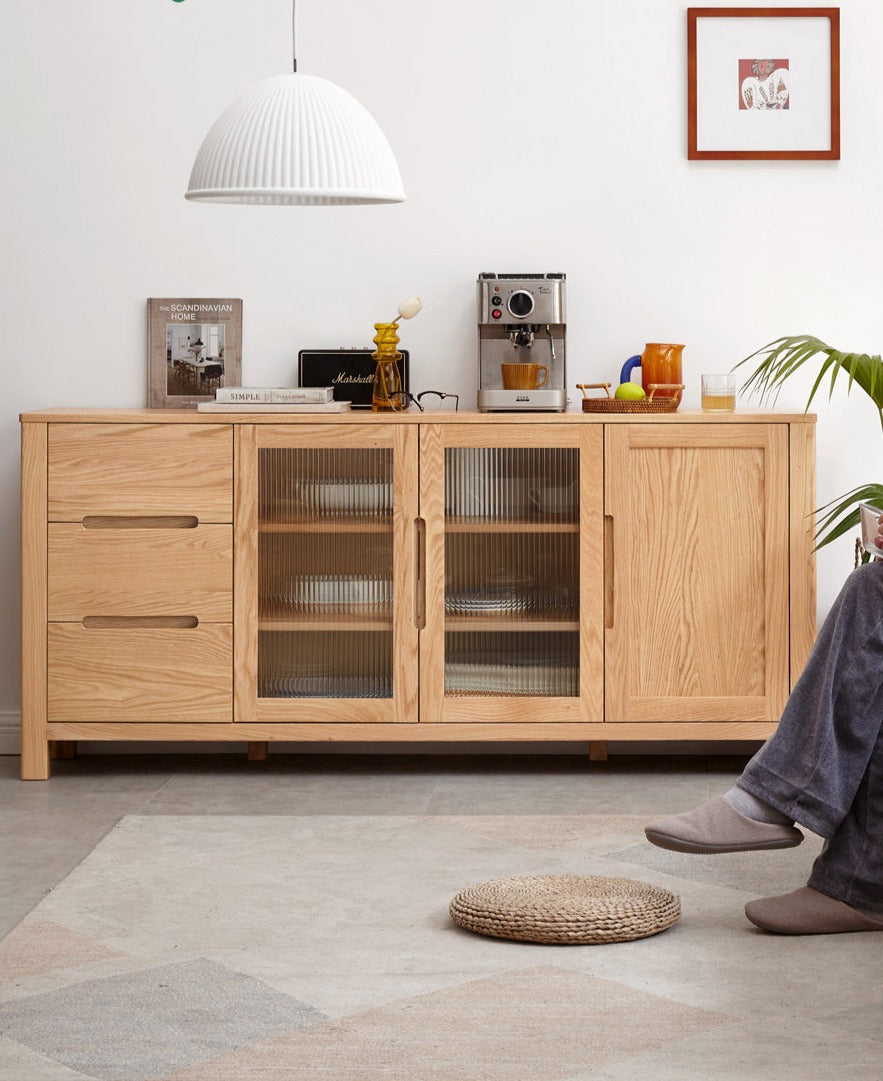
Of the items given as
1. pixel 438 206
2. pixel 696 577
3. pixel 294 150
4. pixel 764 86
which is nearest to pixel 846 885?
pixel 696 577

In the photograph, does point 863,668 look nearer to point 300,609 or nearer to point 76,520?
point 300,609

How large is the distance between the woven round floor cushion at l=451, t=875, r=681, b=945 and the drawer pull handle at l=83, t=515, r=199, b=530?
137 centimetres

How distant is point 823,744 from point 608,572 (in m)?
1.28

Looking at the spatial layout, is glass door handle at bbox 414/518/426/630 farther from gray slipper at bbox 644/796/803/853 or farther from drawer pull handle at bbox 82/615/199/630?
gray slipper at bbox 644/796/803/853

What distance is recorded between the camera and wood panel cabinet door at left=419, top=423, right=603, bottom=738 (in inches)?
138

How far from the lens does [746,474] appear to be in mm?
3508

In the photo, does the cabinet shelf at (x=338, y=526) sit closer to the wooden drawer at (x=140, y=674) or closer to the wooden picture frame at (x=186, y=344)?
the wooden drawer at (x=140, y=674)

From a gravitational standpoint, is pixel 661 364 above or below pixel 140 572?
above

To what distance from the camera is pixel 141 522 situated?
3.51 meters

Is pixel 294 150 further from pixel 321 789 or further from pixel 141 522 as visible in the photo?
pixel 321 789

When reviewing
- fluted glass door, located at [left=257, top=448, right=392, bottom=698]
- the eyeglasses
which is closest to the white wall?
the eyeglasses

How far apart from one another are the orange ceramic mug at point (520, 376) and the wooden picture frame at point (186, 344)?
755 mm

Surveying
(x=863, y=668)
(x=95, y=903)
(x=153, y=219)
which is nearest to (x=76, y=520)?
(x=153, y=219)

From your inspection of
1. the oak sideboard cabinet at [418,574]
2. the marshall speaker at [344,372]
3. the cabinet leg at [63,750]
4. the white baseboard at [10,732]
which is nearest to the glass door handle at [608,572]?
the oak sideboard cabinet at [418,574]
